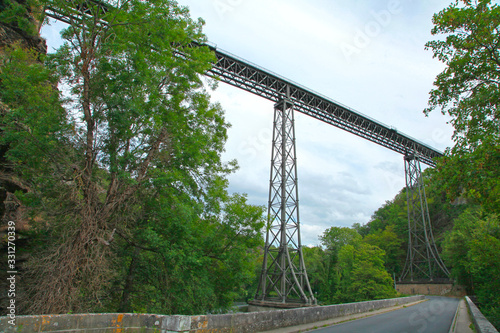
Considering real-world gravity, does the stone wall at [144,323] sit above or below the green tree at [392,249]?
below

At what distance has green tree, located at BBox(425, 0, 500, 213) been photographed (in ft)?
21.6

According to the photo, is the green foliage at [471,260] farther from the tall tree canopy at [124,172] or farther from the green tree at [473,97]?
the tall tree canopy at [124,172]

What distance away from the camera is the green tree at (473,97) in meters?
6.60

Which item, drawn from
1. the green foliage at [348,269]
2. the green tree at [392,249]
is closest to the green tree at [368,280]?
the green foliage at [348,269]

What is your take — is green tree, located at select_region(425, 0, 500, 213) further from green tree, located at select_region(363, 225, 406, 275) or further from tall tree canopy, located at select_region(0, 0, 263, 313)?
green tree, located at select_region(363, 225, 406, 275)

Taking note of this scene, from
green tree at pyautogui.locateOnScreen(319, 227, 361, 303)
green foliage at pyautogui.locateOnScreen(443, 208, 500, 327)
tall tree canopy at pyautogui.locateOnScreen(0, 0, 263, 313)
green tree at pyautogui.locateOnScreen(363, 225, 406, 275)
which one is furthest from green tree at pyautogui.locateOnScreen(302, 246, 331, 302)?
→ tall tree canopy at pyautogui.locateOnScreen(0, 0, 263, 313)

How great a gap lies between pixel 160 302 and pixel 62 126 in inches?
260

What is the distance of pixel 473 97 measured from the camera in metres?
7.93

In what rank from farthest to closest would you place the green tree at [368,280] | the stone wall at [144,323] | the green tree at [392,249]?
the green tree at [392,249], the green tree at [368,280], the stone wall at [144,323]

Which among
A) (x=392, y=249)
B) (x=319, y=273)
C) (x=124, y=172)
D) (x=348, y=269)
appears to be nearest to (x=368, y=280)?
(x=348, y=269)

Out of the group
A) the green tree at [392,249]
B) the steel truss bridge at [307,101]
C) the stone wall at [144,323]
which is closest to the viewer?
the stone wall at [144,323]

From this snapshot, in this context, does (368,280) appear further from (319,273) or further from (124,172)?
(124,172)

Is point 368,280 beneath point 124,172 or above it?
beneath

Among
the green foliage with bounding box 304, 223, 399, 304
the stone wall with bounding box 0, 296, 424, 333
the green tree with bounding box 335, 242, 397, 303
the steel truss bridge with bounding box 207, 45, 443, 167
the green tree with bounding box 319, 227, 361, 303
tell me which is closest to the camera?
the stone wall with bounding box 0, 296, 424, 333
